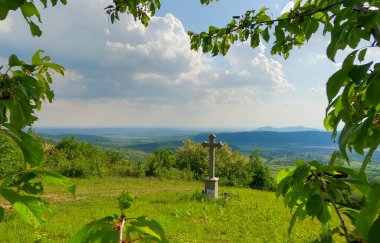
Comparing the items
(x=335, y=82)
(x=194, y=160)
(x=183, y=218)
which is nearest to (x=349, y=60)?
(x=335, y=82)

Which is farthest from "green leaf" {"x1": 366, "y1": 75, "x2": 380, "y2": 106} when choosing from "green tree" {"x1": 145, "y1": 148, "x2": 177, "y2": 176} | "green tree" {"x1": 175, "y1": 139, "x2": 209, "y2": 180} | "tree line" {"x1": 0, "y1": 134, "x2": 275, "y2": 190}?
"green tree" {"x1": 175, "y1": 139, "x2": 209, "y2": 180}

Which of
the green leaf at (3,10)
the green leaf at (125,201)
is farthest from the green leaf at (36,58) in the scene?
the green leaf at (125,201)

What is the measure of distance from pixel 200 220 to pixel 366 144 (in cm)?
971

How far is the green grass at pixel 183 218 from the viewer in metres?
8.30

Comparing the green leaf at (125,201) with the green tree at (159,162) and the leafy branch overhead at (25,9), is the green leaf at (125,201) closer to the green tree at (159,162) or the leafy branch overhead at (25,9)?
the leafy branch overhead at (25,9)

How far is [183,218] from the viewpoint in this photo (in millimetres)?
10500

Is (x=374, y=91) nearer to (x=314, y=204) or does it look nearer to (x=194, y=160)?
(x=314, y=204)

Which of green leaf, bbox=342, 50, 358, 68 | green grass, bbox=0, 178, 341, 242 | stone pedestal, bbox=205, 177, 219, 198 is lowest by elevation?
green grass, bbox=0, 178, 341, 242

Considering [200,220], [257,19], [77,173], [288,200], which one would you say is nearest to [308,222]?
[200,220]

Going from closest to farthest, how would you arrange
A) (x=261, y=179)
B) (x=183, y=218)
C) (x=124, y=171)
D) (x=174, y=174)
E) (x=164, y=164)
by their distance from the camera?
(x=183, y=218) < (x=124, y=171) < (x=174, y=174) < (x=261, y=179) < (x=164, y=164)

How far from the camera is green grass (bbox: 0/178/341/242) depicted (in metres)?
8.30

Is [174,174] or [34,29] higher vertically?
[34,29]

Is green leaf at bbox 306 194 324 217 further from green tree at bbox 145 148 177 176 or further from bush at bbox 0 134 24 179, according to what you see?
green tree at bbox 145 148 177 176

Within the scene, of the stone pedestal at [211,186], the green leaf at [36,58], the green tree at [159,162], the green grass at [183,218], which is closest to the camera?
the green leaf at [36,58]
